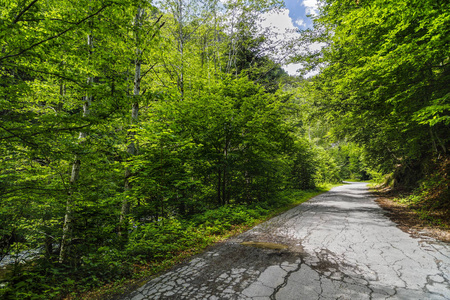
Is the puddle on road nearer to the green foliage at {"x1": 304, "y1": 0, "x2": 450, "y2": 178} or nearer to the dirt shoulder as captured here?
the dirt shoulder

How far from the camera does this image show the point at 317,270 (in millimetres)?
3291

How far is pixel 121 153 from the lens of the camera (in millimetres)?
4660

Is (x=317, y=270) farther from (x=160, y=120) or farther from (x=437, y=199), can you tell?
(x=437, y=199)

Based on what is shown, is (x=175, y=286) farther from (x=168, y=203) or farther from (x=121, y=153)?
(x=168, y=203)

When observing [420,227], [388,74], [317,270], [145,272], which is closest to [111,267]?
[145,272]

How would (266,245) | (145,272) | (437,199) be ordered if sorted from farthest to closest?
1. (437,199)
2. (266,245)
3. (145,272)

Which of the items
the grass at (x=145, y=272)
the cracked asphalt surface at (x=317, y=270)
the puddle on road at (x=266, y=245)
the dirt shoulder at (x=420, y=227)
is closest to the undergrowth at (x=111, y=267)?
the grass at (x=145, y=272)

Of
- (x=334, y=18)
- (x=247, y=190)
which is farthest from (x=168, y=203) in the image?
(x=334, y=18)

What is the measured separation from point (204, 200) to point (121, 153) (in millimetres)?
4625

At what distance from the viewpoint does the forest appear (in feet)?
8.97

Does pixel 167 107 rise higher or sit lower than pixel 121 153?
higher

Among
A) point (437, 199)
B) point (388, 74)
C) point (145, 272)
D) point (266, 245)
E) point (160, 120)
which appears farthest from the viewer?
point (437, 199)

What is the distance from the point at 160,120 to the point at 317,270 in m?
5.33

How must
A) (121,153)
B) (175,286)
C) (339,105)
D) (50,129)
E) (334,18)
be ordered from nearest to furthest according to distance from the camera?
(50,129) < (175,286) < (121,153) < (334,18) < (339,105)
